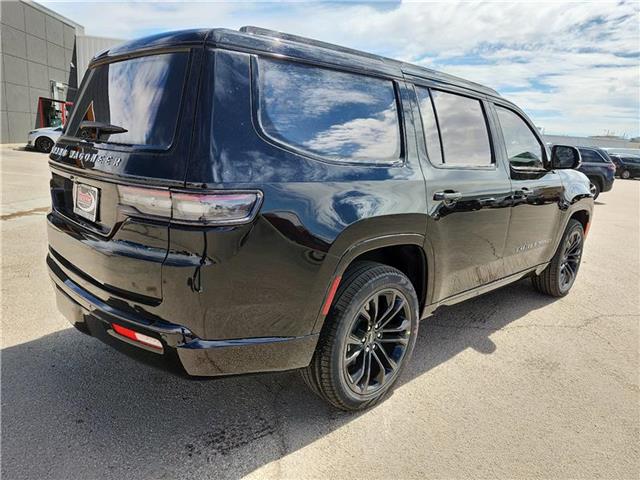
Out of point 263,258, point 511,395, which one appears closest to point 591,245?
point 511,395

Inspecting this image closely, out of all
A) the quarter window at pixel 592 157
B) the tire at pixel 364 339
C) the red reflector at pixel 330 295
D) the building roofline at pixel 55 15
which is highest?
the building roofline at pixel 55 15

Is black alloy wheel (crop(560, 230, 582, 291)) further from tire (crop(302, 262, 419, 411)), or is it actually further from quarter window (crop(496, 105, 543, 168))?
tire (crop(302, 262, 419, 411))

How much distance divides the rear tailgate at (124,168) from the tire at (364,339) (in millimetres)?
953

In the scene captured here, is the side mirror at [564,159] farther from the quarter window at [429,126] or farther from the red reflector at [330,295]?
the red reflector at [330,295]

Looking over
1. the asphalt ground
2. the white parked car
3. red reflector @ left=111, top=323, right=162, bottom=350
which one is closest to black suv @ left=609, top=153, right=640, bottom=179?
the asphalt ground

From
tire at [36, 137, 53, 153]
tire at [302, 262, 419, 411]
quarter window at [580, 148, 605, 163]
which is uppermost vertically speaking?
quarter window at [580, 148, 605, 163]

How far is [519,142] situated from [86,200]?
11.1 ft

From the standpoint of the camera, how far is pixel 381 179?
258 centimetres

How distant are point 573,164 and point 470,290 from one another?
1.67m

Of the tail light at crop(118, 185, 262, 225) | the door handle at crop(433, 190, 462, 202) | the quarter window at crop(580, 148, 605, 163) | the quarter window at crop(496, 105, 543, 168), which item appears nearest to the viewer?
the tail light at crop(118, 185, 262, 225)

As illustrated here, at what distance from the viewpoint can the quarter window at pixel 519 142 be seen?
151 inches

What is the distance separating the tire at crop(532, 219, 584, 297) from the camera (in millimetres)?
4785

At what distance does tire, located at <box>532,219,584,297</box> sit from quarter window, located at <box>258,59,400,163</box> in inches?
115

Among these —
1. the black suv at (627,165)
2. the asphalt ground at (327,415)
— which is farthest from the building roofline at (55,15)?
the black suv at (627,165)
